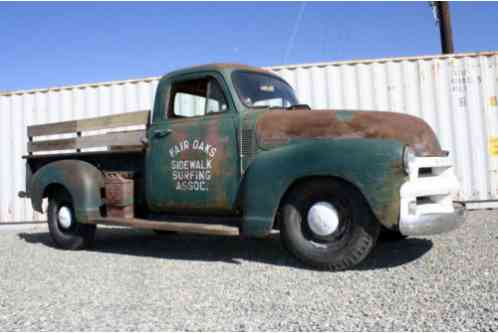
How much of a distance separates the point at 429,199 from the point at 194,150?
232 cm

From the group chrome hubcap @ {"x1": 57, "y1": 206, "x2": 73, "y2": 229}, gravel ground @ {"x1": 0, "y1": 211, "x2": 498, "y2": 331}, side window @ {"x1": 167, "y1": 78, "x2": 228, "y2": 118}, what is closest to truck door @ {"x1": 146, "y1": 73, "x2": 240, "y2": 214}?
side window @ {"x1": 167, "y1": 78, "x2": 228, "y2": 118}

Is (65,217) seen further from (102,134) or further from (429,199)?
(429,199)

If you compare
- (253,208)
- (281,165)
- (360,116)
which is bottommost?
(253,208)

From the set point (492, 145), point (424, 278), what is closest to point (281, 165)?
point (424, 278)

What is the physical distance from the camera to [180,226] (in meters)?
4.48

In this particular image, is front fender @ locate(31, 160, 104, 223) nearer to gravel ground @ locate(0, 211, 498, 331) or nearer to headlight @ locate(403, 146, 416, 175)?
gravel ground @ locate(0, 211, 498, 331)

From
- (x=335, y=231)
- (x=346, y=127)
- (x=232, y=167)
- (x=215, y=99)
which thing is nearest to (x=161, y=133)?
(x=215, y=99)

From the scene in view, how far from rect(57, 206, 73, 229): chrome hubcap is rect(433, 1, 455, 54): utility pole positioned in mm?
9936

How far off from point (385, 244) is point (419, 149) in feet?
4.52

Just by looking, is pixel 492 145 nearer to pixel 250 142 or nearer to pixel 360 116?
pixel 360 116

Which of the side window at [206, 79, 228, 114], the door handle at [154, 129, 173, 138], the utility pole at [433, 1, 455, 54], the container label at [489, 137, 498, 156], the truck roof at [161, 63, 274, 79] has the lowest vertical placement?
the container label at [489, 137, 498, 156]

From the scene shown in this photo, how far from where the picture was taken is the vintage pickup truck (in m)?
3.63

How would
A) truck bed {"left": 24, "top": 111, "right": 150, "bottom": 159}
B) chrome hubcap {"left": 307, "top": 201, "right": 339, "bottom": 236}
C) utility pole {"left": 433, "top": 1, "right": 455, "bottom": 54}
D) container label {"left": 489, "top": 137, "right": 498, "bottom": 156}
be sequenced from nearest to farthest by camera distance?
chrome hubcap {"left": 307, "top": 201, "right": 339, "bottom": 236}
truck bed {"left": 24, "top": 111, "right": 150, "bottom": 159}
container label {"left": 489, "top": 137, "right": 498, "bottom": 156}
utility pole {"left": 433, "top": 1, "right": 455, "bottom": 54}

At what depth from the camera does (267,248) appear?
5.13 m
